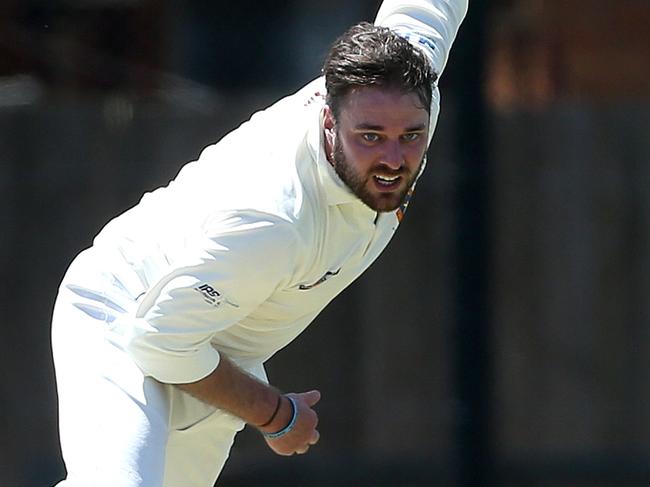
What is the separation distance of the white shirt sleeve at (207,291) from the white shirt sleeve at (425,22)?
498 millimetres

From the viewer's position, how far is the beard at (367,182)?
298 cm

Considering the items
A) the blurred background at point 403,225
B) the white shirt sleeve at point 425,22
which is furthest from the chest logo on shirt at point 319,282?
the blurred background at point 403,225

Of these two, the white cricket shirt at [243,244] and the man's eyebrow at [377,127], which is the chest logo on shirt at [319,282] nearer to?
the white cricket shirt at [243,244]

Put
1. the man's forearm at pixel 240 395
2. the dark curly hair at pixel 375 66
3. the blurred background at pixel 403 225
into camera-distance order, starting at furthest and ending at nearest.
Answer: the blurred background at pixel 403 225, the man's forearm at pixel 240 395, the dark curly hair at pixel 375 66

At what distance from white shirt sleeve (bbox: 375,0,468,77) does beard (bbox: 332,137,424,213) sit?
317mm

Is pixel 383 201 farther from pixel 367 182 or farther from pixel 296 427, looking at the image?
pixel 296 427

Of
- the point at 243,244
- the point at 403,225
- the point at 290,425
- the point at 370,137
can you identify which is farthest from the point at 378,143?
the point at 403,225

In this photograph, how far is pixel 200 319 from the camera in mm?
3004

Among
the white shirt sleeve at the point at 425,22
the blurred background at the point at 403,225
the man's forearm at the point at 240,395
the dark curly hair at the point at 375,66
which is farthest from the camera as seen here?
the blurred background at the point at 403,225

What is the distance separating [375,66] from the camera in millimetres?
2902

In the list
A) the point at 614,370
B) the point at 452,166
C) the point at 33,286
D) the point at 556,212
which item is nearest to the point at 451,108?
the point at 452,166

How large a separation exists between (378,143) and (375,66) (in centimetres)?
13

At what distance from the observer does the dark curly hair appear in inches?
115

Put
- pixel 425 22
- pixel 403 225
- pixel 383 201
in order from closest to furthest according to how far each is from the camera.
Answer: pixel 383 201 < pixel 425 22 < pixel 403 225
